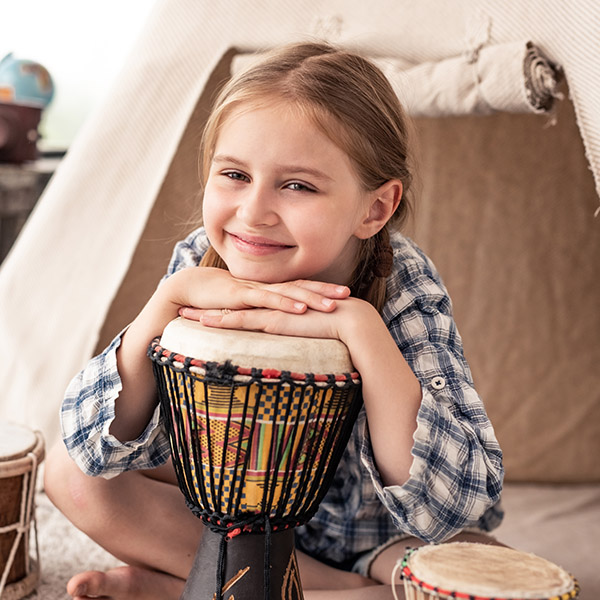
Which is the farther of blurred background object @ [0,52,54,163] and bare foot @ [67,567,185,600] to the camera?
blurred background object @ [0,52,54,163]

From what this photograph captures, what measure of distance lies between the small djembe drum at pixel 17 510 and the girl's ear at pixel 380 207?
2.27 feet

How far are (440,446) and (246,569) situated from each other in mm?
308

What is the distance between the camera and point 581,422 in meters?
2.28

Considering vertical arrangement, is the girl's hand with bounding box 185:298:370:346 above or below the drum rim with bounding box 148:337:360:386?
above

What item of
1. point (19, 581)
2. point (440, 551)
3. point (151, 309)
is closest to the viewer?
point (440, 551)

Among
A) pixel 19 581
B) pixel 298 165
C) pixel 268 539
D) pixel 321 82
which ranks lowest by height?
pixel 19 581

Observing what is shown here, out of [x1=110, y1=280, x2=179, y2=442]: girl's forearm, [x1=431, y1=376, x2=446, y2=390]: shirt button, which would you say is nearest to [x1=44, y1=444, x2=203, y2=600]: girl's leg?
[x1=110, y1=280, x2=179, y2=442]: girl's forearm

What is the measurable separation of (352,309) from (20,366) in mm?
1128

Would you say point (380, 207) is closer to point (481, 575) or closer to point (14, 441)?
point (481, 575)

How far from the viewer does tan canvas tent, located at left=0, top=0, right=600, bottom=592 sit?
5.80ft

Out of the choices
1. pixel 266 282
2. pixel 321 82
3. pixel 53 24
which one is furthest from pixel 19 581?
pixel 53 24

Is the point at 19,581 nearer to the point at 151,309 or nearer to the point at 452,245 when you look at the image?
the point at 151,309

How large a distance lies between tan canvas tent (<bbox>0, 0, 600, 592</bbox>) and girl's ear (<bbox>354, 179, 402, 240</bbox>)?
0.57ft

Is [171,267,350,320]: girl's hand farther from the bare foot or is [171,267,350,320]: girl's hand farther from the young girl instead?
the bare foot
